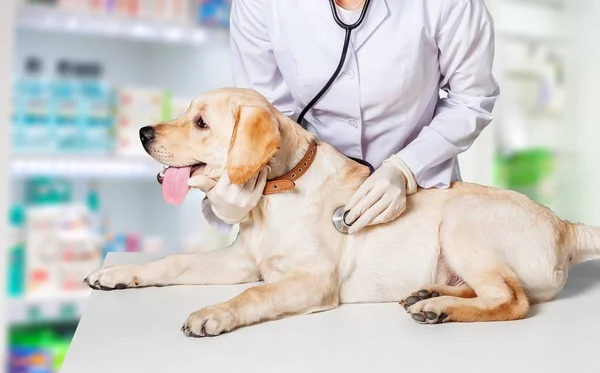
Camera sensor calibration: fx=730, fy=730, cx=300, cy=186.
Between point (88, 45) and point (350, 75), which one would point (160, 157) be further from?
point (88, 45)

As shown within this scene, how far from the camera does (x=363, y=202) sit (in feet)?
4.01

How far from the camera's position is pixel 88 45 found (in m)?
2.94

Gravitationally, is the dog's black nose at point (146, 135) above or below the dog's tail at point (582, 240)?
above

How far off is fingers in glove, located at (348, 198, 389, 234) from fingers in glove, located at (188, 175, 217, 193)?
0.81 feet

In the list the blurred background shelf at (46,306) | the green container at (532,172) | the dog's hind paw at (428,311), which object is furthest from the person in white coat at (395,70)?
the green container at (532,172)

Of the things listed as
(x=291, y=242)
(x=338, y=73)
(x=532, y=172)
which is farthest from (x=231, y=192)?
(x=532, y=172)

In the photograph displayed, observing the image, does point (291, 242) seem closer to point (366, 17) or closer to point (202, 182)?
point (202, 182)

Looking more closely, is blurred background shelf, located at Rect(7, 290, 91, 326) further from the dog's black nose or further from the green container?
the green container

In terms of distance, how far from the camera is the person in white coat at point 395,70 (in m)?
1.37

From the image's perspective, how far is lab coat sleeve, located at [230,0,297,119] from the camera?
4.93 feet

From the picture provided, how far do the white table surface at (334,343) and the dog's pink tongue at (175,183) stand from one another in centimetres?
18

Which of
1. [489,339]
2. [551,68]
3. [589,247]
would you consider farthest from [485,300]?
[551,68]

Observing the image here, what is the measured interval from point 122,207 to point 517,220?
2.10 m

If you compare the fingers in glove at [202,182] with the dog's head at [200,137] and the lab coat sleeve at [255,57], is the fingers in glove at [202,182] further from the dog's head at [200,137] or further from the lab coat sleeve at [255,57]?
the lab coat sleeve at [255,57]
